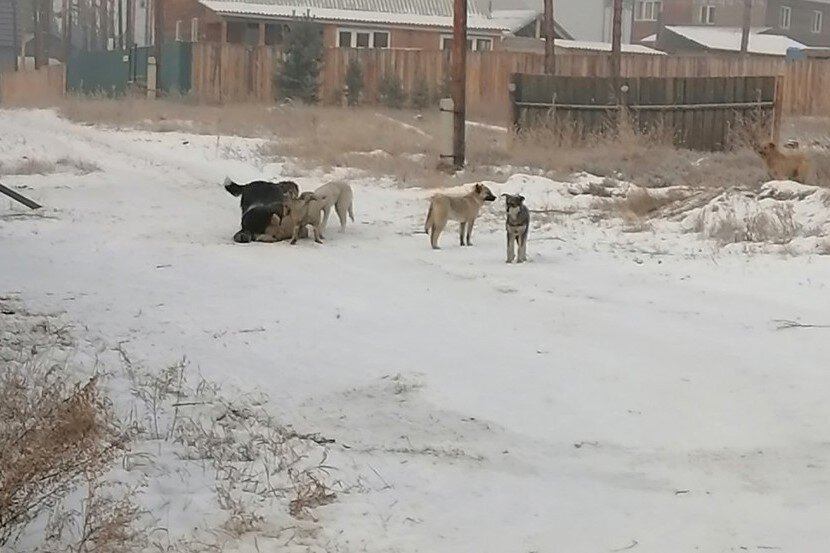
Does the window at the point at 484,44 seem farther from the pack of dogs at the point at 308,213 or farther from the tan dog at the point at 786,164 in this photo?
the pack of dogs at the point at 308,213

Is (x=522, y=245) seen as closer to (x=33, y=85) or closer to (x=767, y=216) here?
(x=767, y=216)

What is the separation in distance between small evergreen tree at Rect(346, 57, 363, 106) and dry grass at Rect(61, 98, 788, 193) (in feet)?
27.8

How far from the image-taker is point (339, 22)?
47156mm

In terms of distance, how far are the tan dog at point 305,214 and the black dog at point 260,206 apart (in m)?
0.11

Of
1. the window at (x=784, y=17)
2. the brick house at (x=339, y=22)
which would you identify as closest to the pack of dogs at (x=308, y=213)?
the brick house at (x=339, y=22)

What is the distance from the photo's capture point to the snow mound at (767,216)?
1205 cm

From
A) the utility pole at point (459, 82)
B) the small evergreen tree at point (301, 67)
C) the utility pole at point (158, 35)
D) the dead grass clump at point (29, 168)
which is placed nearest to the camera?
the dead grass clump at point (29, 168)

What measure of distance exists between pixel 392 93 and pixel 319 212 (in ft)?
80.8

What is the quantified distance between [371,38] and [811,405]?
43.5 metres

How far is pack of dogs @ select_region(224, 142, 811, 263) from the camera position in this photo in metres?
11.7

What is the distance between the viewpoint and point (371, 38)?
160 feet

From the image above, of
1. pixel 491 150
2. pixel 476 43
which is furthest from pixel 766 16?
pixel 491 150

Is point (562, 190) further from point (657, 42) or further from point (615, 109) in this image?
point (657, 42)

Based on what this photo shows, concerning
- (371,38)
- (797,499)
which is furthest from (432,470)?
(371,38)
